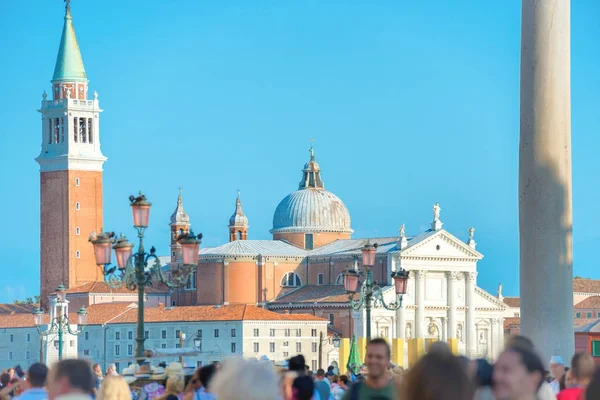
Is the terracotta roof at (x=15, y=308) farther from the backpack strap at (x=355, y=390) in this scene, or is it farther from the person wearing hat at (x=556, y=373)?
the backpack strap at (x=355, y=390)

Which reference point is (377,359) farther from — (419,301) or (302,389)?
(419,301)

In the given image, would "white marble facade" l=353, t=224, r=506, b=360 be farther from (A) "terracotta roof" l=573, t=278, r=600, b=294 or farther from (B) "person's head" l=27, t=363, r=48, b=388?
(B) "person's head" l=27, t=363, r=48, b=388

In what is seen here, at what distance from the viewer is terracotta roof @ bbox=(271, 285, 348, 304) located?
6744 cm

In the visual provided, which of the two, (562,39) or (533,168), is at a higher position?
(562,39)

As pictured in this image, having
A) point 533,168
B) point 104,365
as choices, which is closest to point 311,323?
point 104,365

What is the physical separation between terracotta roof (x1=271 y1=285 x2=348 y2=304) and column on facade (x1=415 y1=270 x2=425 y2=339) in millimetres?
2955

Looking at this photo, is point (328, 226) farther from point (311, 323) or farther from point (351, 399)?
point (351, 399)

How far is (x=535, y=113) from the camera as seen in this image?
9242mm

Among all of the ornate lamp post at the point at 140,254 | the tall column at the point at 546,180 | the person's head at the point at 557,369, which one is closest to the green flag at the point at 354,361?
the ornate lamp post at the point at 140,254

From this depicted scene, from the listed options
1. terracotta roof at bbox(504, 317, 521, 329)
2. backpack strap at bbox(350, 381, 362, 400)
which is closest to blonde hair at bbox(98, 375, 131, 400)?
backpack strap at bbox(350, 381, 362, 400)

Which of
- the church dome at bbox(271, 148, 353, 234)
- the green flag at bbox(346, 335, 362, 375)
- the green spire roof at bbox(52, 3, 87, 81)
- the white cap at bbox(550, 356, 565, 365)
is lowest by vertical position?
the green flag at bbox(346, 335, 362, 375)

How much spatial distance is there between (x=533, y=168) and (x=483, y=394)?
3.71 m

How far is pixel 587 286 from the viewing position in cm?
8750

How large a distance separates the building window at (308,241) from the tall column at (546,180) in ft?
214
